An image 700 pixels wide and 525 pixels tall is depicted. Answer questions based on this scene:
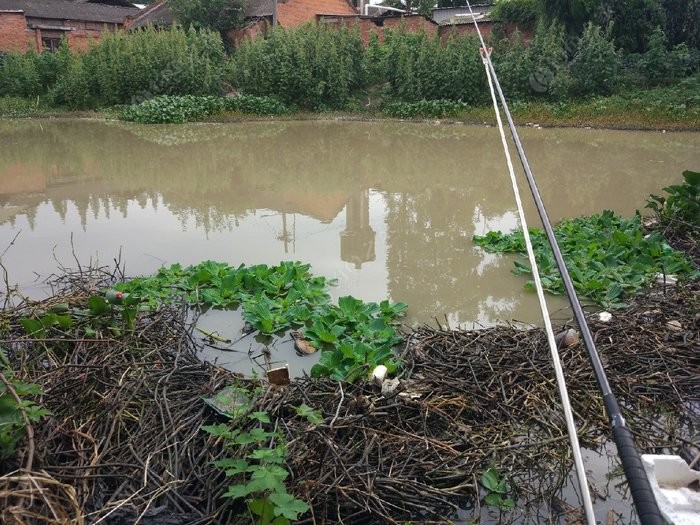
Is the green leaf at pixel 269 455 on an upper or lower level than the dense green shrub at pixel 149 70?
lower

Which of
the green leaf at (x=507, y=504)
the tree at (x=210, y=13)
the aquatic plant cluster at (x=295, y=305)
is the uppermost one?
the tree at (x=210, y=13)

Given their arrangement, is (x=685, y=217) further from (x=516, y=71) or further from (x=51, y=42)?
(x=51, y=42)

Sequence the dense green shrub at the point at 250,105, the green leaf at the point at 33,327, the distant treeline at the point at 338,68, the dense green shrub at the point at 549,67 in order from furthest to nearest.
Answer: the dense green shrub at the point at 250,105
the distant treeline at the point at 338,68
the dense green shrub at the point at 549,67
the green leaf at the point at 33,327

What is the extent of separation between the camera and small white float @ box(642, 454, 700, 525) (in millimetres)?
1881

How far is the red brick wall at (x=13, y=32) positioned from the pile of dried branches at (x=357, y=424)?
20552 mm

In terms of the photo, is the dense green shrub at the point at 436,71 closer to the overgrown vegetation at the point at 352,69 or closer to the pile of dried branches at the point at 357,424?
the overgrown vegetation at the point at 352,69

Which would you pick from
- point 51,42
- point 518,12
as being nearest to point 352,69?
point 518,12

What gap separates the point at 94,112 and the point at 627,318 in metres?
15.7

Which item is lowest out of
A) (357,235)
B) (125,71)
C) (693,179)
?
(357,235)

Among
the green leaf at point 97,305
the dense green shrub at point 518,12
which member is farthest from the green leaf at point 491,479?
the dense green shrub at point 518,12

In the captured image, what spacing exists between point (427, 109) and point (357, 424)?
1330cm

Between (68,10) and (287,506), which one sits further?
(68,10)

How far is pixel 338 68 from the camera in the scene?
15.5 m

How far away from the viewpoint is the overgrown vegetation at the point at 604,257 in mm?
4195
